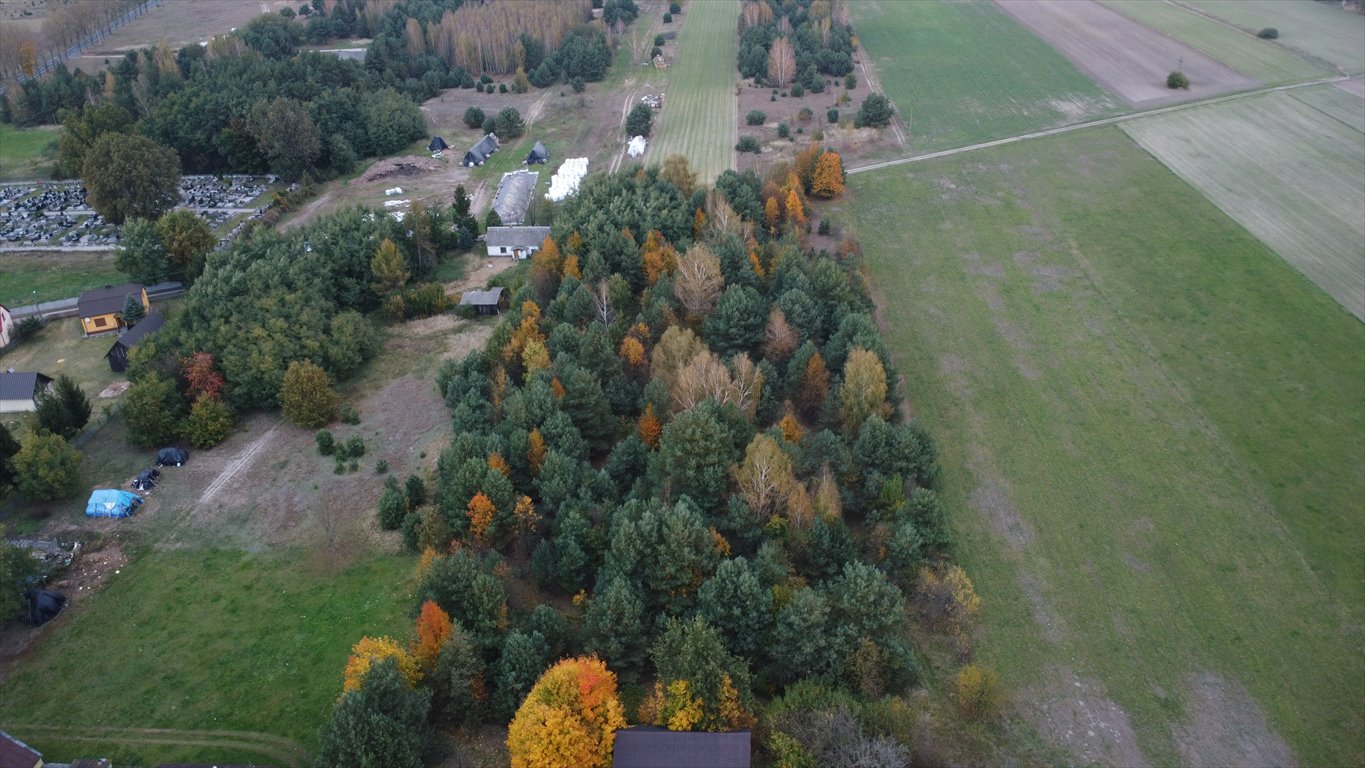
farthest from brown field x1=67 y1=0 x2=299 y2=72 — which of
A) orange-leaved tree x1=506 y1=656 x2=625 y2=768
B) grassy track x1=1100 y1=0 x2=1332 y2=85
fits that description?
grassy track x1=1100 y1=0 x2=1332 y2=85

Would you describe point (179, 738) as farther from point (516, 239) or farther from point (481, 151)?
point (481, 151)

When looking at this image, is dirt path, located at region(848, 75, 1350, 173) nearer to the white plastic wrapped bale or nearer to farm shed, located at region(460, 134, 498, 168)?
the white plastic wrapped bale

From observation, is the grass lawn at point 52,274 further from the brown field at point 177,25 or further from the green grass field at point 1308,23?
the green grass field at point 1308,23

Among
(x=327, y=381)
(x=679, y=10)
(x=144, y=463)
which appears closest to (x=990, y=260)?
(x=327, y=381)

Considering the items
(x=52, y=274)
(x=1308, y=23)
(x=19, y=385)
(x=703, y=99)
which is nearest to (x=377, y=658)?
(x=19, y=385)

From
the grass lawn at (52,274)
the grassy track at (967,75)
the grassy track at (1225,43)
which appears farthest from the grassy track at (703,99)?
the grassy track at (1225,43)

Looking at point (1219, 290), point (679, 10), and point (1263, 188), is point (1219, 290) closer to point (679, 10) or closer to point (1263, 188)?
point (1263, 188)
